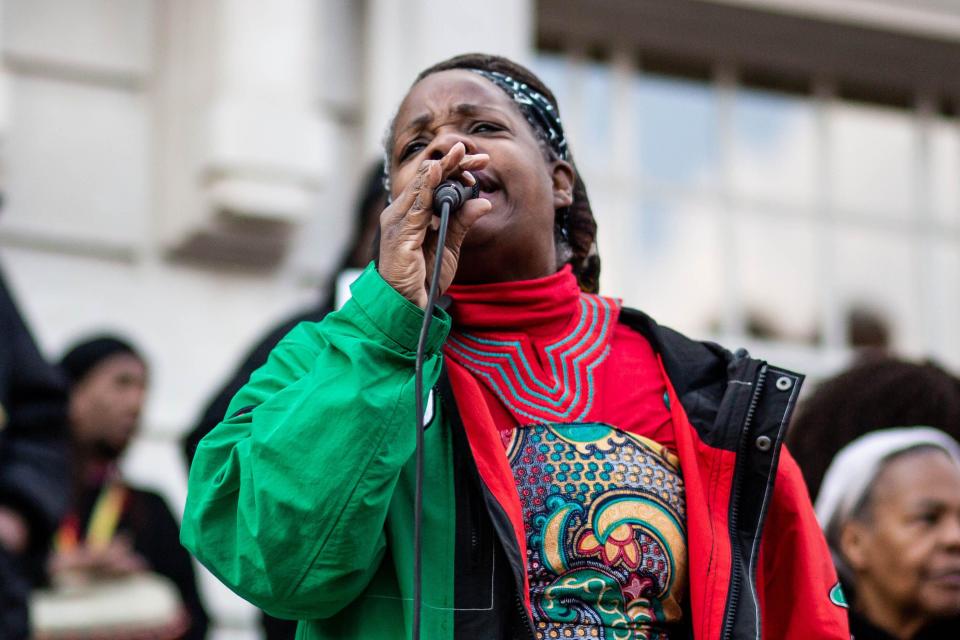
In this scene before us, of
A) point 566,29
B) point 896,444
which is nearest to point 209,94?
point 566,29

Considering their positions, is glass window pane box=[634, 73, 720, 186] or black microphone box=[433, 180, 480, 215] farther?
glass window pane box=[634, 73, 720, 186]

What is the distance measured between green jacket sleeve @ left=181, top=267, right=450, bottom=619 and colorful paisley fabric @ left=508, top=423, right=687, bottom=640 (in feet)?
0.85

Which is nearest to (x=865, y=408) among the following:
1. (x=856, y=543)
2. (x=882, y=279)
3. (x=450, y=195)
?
(x=856, y=543)

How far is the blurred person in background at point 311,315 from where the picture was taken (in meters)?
3.97

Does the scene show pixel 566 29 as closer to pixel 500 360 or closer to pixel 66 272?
pixel 66 272

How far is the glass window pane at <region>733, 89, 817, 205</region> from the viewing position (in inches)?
345

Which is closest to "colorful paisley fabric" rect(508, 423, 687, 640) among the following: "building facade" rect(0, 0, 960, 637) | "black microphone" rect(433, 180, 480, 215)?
"black microphone" rect(433, 180, 480, 215)

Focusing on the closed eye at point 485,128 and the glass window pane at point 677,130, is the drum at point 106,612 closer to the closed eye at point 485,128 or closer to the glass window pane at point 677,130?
the closed eye at point 485,128

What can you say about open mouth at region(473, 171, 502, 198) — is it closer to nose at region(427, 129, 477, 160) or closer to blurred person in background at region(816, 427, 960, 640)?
nose at region(427, 129, 477, 160)

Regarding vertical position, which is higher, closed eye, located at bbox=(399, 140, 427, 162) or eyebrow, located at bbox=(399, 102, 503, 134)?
eyebrow, located at bbox=(399, 102, 503, 134)

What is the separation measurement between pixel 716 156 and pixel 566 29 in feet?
3.40

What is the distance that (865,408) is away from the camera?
16.0ft

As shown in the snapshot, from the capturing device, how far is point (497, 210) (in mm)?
2941

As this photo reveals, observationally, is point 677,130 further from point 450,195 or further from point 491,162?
point 450,195
